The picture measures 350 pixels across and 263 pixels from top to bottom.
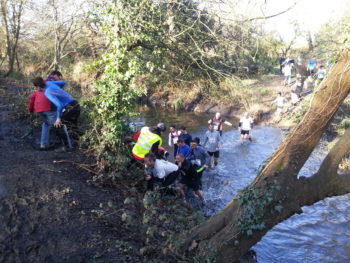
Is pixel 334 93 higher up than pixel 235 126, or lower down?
higher up

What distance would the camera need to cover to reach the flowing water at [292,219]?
7.15 meters

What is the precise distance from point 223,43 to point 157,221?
4897 mm

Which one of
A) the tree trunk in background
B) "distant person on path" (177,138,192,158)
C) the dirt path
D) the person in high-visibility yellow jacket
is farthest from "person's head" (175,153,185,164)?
the tree trunk in background

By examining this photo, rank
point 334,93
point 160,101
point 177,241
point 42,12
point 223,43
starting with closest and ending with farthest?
point 334,93, point 177,241, point 223,43, point 42,12, point 160,101

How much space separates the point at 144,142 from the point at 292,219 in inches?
188

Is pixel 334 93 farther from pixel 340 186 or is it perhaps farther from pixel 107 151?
pixel 107 151

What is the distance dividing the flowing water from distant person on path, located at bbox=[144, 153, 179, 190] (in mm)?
1711

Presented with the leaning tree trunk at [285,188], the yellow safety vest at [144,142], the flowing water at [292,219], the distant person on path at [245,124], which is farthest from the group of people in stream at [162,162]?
the distant person on path at [245,124]

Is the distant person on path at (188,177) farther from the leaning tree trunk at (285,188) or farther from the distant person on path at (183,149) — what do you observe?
the leaning tree trunk at (285,188)

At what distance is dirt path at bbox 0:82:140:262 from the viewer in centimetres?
456

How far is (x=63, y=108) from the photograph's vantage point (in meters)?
7.30

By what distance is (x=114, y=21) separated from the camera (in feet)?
25.1

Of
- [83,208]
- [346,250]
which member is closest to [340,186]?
[346,250]

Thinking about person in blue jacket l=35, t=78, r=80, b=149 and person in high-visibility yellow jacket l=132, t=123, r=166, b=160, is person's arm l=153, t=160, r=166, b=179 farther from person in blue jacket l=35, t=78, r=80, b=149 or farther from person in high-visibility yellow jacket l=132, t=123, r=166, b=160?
person in blue jacket l=35, t=78, r=80, b=149
